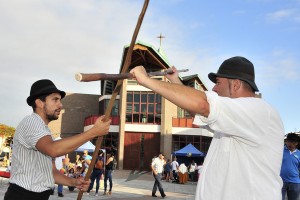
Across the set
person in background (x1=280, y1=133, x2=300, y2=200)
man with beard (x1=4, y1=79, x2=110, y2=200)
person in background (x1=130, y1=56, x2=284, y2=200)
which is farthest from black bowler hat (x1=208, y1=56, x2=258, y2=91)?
person in background (x1=280, y1=133, x2=300, y2=200)

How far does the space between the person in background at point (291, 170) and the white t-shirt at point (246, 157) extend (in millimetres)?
5421

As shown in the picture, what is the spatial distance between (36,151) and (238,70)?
1874 millimetres

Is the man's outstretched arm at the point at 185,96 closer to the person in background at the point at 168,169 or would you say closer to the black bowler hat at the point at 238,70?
the black bowler hat at the point at 238,70

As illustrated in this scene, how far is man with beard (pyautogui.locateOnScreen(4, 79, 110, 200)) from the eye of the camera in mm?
2904

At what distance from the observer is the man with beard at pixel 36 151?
2.90 metres

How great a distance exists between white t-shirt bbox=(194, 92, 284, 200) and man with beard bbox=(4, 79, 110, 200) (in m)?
0.96

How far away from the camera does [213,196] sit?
2.31 meters

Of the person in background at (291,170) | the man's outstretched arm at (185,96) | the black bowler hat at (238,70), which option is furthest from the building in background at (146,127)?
the man's outstretched arm at (185,96)

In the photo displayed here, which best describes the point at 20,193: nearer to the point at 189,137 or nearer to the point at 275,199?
the point at 275,199

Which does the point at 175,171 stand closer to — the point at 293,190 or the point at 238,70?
the point at 293,190

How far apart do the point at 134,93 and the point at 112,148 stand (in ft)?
18.4

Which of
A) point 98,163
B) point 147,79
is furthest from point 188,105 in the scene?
point 98,163

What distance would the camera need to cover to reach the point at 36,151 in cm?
325

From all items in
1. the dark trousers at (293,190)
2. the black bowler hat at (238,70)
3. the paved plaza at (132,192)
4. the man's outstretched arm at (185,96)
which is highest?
the black bowler hat at (238,70)
